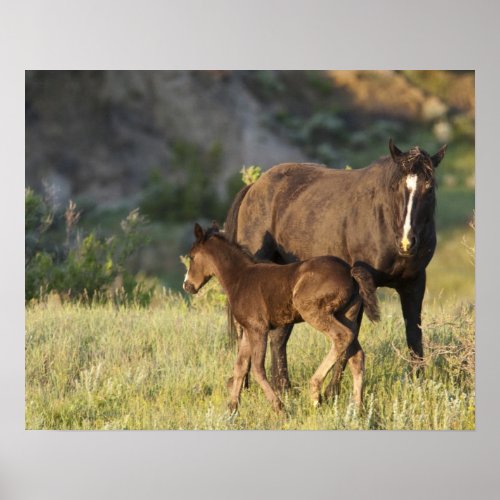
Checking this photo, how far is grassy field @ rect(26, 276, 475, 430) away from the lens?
29.3ft

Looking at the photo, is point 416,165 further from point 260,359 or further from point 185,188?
point 185,188

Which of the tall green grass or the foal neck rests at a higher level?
the foal neck

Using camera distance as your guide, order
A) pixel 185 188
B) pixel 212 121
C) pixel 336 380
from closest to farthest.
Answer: pixel 336 380 < pixel 212 121 < pixel 185 188

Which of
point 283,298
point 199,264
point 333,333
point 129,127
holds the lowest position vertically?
point 333,333

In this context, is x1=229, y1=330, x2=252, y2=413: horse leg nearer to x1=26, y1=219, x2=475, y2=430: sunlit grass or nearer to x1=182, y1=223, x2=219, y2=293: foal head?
x1=26, y1=219, x2=475, y2=430: sunlit grass

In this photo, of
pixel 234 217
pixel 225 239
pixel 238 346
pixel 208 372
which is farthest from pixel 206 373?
pixel 234 217

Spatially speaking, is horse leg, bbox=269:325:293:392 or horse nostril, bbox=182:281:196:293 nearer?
horse nostril, bbox=182:281:196:293

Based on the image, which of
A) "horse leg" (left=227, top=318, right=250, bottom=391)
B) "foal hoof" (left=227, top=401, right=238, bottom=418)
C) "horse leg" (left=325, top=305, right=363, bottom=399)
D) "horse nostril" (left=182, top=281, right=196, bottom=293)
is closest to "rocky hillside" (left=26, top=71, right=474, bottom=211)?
"horse nostril" (left=182, top=281, right=196, bottom=293)

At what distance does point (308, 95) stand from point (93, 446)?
9.69 ft

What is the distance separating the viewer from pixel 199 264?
8969 mm

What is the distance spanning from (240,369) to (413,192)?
165 cm

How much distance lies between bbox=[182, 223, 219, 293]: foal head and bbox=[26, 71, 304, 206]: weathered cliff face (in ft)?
4.24

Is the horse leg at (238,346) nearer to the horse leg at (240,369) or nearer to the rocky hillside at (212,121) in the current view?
the horse leg at (240,369)
